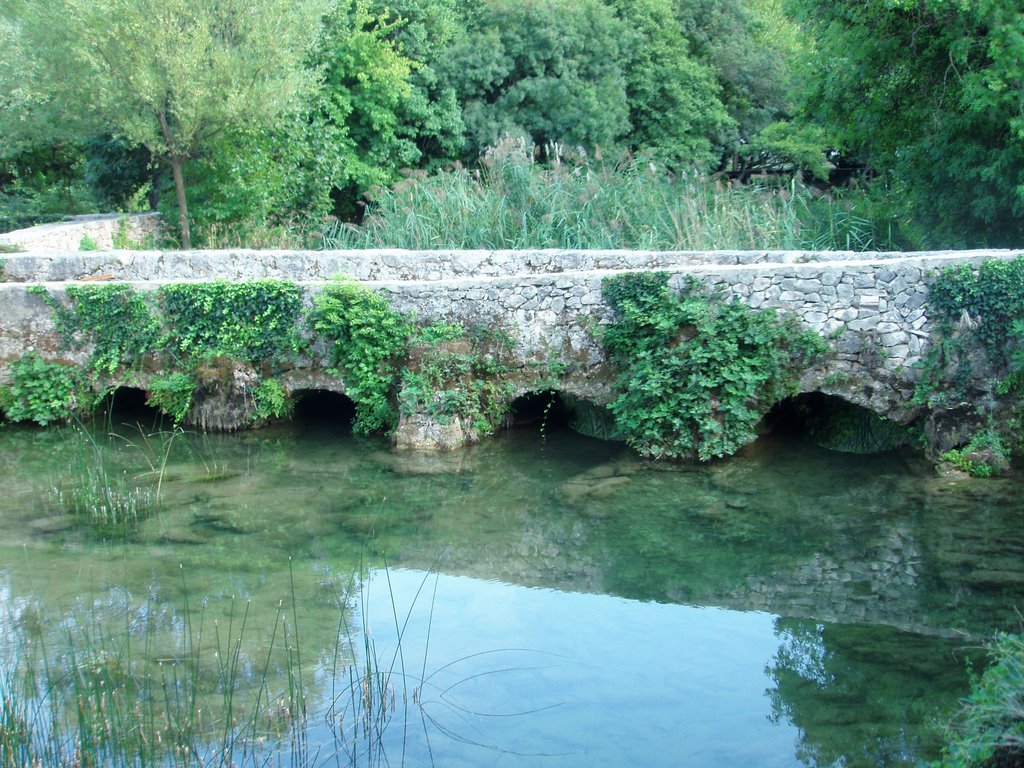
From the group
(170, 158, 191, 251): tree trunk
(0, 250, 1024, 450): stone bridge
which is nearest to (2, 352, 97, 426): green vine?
(0, 250, 1024, 450): stone bridge

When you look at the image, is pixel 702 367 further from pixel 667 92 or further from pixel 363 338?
pixel 667 92

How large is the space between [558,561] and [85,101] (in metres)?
13.8

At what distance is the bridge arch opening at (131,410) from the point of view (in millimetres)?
12719

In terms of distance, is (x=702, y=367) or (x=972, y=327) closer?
(x=972, y=327)

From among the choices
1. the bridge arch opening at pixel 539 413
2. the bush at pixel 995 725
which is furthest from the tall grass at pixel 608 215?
the bush at pixel 995 725

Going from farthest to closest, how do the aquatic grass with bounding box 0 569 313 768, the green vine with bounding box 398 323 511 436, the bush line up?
the green vine with bounding box 398 323 511 436 → the aquatic grass with bounding box 0 569 313 768 → the bush

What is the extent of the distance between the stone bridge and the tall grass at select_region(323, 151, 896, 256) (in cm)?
143

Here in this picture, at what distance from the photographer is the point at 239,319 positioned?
12.0m

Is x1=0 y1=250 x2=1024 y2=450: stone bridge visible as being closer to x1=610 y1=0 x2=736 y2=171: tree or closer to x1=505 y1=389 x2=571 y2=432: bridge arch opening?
x1=505 y1=389 x2=571 y2=432: bridge arch opening

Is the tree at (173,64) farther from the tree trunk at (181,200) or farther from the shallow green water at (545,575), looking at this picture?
the shallow green water at (545,575)

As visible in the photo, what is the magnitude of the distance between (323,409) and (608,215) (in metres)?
5.58

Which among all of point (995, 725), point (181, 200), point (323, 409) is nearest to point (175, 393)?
point (323, 409)

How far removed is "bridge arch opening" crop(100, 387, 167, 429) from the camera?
1272cm

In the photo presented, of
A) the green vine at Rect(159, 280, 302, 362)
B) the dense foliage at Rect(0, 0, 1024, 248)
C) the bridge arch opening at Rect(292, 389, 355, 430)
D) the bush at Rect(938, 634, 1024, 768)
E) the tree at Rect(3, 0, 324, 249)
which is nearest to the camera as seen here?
the bush at Rect(938, 634, 1024, 768)
